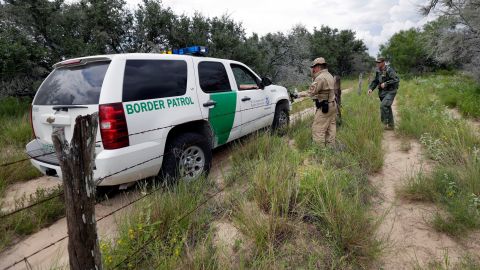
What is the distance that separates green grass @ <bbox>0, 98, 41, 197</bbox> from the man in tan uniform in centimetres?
486

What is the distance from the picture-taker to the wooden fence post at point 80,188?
1472mm

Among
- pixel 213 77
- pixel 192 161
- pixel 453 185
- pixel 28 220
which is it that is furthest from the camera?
pixel 213 77

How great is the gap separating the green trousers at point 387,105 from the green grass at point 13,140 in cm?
726

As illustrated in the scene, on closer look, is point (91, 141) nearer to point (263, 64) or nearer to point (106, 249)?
point (106, 249)

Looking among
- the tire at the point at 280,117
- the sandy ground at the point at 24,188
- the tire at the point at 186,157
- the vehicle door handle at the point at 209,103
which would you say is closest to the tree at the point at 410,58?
the tire at the point at 280,117

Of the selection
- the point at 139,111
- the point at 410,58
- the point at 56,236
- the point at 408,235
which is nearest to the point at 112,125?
Answer: the point at 139,111

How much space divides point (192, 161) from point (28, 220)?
6.35 ft

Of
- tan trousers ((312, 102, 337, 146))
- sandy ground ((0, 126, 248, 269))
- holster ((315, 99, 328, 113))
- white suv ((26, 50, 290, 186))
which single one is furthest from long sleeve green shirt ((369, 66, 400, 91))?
sandy ground ((0, 126, 248, 269))

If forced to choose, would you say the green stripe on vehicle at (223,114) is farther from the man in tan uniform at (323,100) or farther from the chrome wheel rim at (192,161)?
the man in tan uniform at (323,100)

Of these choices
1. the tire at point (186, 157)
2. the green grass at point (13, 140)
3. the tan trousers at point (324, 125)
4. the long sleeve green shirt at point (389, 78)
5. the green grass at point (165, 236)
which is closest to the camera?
the green grass at point (165, 236)

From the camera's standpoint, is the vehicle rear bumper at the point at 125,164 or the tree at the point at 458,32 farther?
the tree at the point at 458,32

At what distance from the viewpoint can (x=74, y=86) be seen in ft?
10.2

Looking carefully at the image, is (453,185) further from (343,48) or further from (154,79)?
(343,48)

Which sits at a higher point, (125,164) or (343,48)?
(343,48)
